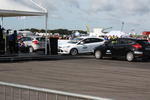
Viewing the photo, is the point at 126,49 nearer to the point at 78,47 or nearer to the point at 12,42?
the point at 78,47

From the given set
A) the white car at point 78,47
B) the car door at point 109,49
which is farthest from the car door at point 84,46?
the car door at point 109,49

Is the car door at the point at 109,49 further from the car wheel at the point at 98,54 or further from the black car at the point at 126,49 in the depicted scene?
the car wheel at the point at 98,54

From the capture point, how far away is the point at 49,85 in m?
10.7

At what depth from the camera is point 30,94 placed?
169 inches

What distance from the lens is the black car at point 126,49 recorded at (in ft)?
72.9

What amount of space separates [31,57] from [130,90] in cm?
1182

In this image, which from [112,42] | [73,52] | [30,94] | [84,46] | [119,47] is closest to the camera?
[30,94]

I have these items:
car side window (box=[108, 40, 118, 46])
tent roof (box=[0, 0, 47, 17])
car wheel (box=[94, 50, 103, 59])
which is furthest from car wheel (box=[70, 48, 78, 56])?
tent roof (box=[0, 0, 47, 17])

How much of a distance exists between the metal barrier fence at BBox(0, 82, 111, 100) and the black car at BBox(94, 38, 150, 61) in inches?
711

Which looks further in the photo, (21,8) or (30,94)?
(21,8)

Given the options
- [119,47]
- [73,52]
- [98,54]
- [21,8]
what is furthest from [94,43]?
[21,8]

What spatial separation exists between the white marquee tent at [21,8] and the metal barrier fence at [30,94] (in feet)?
45.7

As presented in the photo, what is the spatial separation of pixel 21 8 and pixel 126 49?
8.07 meters

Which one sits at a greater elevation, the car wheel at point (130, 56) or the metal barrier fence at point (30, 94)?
the metal barrier fence at point (30, 94)
